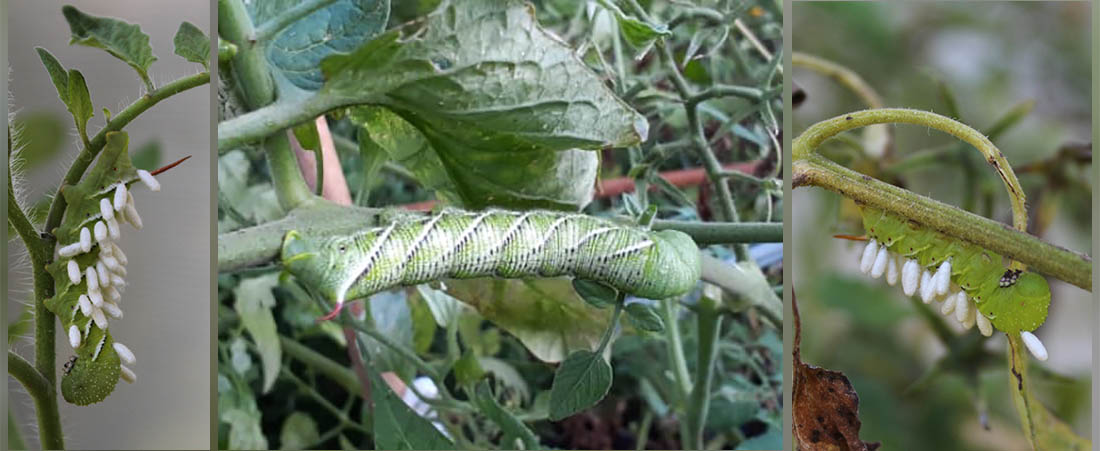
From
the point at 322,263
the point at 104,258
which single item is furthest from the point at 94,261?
the point at 322,263

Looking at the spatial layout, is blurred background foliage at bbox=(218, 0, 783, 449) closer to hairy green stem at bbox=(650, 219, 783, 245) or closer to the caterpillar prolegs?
hairy green stem at bbox=(650, 219, 783, 245)

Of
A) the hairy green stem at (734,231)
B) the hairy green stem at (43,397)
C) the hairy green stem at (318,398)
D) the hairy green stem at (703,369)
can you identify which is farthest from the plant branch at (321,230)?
the hairy green stem at (43,397)

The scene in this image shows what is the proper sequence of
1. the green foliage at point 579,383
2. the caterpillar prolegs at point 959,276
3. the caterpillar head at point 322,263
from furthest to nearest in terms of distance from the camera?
the green foliage at point 579,383
the caterpillar prolegs at point 959,276
the caterpillar head at point 322,263

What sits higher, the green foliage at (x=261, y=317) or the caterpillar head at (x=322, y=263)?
the caterpillar head at (x=322, y=263)

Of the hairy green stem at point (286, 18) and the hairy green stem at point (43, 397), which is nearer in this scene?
the hairy green stem at point (286, 18)

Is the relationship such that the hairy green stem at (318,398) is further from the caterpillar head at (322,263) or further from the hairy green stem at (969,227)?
the hairy green stem at (969,227)

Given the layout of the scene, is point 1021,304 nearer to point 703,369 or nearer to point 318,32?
point 703,369
